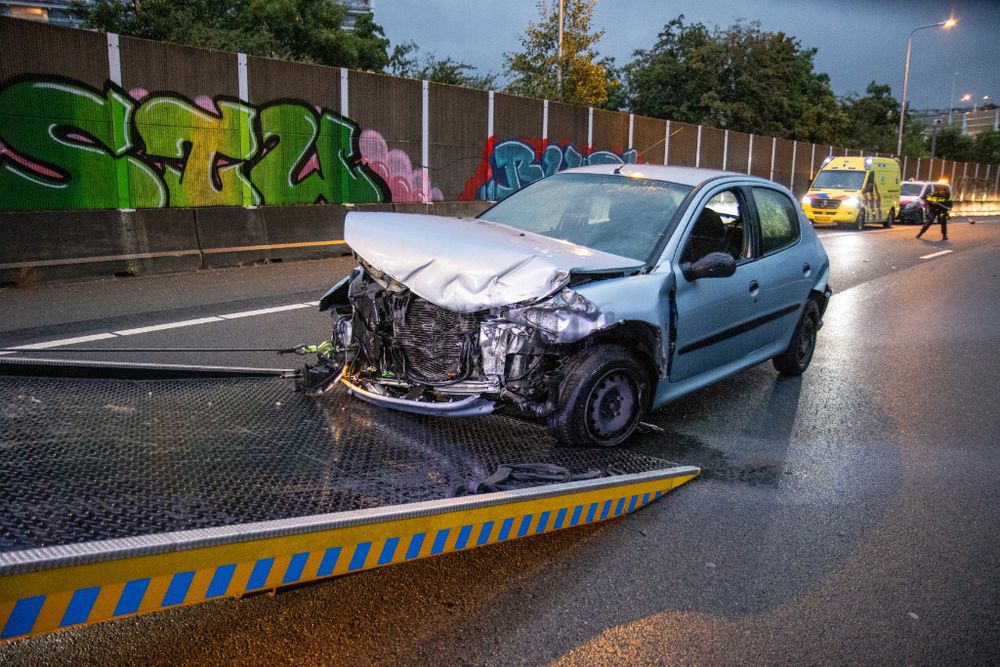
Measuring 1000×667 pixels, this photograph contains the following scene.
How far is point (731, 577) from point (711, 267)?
1.89 metres

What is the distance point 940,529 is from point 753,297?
1.98 metres

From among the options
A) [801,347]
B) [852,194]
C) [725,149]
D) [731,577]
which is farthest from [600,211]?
[725,149]

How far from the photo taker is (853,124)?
2143 inches

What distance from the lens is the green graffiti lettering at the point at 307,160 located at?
521 inches

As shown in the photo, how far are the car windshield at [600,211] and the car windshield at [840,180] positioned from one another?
22785 mm

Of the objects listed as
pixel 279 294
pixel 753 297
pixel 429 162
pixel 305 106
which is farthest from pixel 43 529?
pixel 429 162

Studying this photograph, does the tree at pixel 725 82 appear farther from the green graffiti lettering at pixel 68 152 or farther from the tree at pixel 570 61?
the green graffiti lettering at pixel 68 152

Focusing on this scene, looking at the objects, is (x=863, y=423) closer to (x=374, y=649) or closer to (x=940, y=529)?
(x=940, y=529)

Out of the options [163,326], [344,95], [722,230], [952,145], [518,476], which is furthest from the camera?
[952,145]

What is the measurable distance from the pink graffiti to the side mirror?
37.5ft

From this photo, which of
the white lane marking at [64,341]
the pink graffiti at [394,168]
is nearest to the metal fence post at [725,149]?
the pink graffiti at [394,168]

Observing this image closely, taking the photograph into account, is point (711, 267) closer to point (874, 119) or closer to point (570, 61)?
point (570, 61)

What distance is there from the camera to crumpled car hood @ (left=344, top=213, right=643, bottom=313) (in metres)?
3.82

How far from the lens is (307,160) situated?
45.4ft
